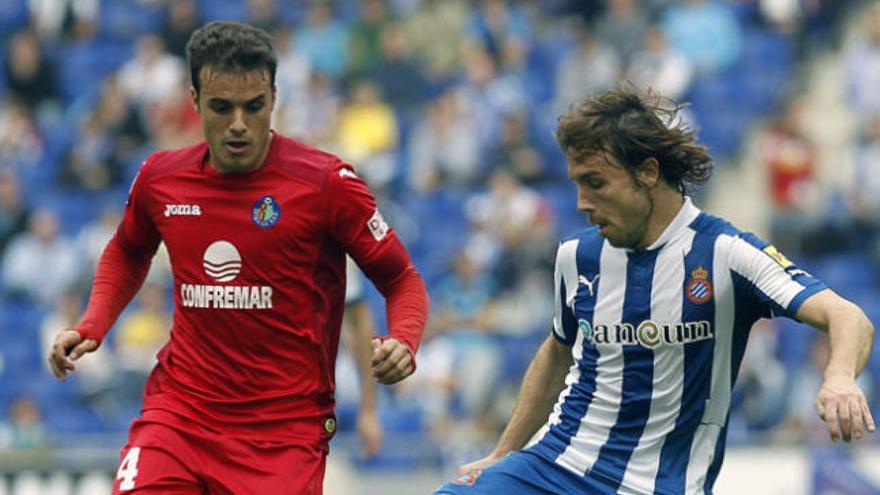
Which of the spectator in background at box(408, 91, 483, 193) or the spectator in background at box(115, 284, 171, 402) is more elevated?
the spectator in background at box(408, 91, 483, 193)

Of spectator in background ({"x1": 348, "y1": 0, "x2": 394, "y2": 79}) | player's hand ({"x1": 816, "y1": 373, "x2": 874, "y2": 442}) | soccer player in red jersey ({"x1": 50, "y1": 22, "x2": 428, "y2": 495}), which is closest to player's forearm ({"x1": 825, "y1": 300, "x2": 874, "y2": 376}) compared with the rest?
player's hand ({"x1": 816, "y1": 373, "x2": 874, "y2": 442})

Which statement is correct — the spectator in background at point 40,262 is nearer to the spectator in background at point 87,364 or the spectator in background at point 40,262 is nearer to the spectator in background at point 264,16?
the spectator in background at point 87,364

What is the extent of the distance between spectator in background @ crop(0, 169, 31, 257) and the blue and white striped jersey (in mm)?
10924

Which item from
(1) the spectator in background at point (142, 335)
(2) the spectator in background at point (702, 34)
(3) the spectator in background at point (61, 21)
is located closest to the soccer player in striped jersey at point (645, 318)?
(1) the spectator in background at point (142, 335)

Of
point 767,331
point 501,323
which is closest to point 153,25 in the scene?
point 501,323

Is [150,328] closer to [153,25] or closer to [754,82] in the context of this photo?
[153,25]

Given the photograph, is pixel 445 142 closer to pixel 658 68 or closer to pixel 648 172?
pixel 658 68

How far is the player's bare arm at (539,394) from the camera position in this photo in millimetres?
6316

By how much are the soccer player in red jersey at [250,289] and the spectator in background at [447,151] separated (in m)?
9.88

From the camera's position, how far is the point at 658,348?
19.4 ft

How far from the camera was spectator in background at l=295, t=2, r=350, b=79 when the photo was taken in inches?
687

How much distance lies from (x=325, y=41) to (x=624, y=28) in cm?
306

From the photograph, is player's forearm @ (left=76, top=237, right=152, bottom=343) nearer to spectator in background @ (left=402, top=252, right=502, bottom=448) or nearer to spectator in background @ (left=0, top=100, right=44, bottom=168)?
spectator in background @ (left=402, top=252, right=502, bottom=448)

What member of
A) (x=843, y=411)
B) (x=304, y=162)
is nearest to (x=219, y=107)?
(x=304, y=162)
